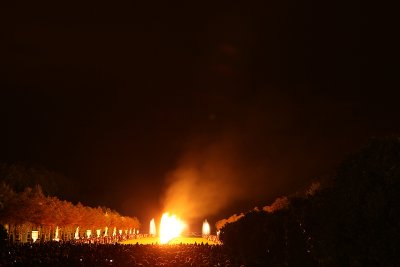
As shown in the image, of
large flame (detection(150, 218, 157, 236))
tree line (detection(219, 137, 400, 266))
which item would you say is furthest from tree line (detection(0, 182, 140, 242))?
large flame (detection(150, 218, 157, 236))

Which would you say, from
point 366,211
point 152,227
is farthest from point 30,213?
point 152,227

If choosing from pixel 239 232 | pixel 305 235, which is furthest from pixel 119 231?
pixel 305 235

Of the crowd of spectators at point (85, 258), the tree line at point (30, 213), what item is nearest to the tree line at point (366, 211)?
the crowd of spectators at point (85, 258)

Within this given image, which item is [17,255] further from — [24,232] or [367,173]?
[24,232]

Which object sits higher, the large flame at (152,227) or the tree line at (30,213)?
the large flame at (152,227)

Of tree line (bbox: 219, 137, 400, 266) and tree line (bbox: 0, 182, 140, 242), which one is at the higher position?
tree line (bbox: 0, 182, 140, 242)

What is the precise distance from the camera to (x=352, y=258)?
10.7 meters

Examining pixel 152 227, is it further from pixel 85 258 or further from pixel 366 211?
pixel 366 211

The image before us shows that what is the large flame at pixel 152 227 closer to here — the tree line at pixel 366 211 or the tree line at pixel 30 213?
the tree line at pixel 30 213

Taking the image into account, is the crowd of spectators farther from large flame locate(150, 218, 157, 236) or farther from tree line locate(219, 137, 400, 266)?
large flame locate(150, 218, 157, 236)

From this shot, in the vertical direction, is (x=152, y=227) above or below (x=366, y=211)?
above

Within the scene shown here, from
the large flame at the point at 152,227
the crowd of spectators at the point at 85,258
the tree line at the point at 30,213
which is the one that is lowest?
the crowd of spectators at the point at 85,258

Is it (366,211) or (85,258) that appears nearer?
(366,211)

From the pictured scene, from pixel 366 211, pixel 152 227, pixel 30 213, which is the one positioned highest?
pixel 152 227
